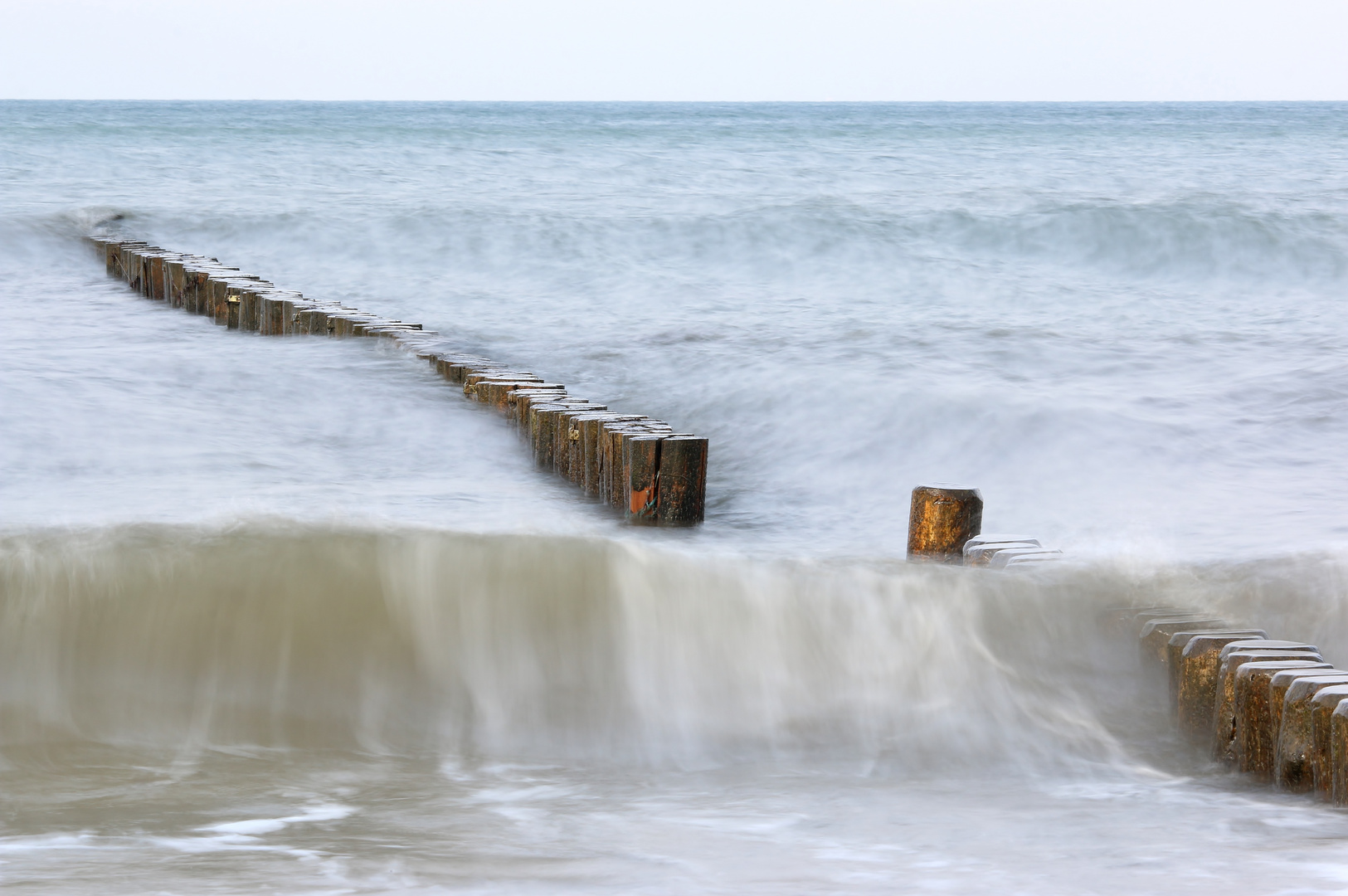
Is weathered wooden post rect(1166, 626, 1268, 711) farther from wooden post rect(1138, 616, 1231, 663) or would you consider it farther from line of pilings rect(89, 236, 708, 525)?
line of pilings rect(89, 236, 708, 525)

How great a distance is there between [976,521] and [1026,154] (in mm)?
27971

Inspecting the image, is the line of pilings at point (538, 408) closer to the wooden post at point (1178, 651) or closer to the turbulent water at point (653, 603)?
the turbulent water at point (653, 603)

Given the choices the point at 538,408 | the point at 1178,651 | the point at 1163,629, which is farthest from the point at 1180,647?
the point at 538,408

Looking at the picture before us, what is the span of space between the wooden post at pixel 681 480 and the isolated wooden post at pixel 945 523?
803 mm

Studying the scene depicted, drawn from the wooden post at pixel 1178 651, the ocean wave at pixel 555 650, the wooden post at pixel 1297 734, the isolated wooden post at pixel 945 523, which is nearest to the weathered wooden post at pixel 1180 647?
the wooden post at pixel 1178 651

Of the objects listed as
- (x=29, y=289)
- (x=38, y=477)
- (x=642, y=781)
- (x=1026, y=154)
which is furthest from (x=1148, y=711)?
Answer: (x=1026, y=154)

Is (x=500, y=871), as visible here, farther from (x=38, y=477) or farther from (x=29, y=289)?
(x=29, y=289)

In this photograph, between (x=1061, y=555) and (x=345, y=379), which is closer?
(x=1061, y=555)

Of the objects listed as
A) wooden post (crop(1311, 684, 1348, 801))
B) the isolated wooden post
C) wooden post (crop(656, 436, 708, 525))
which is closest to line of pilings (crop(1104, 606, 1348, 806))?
wooden post (crop(1311, 684, 1348, 801))

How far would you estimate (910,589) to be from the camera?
3.99 metres

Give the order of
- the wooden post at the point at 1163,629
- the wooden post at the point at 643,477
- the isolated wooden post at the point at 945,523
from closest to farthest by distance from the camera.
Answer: the wooden post at the point at 1163,629
the isolated wooden post at the point at 945,523
the wooden post at the point at 643,477

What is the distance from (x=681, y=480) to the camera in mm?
4602

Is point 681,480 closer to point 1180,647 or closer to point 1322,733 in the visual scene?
point 1180,647

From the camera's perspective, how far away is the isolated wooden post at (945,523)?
4.10 m
